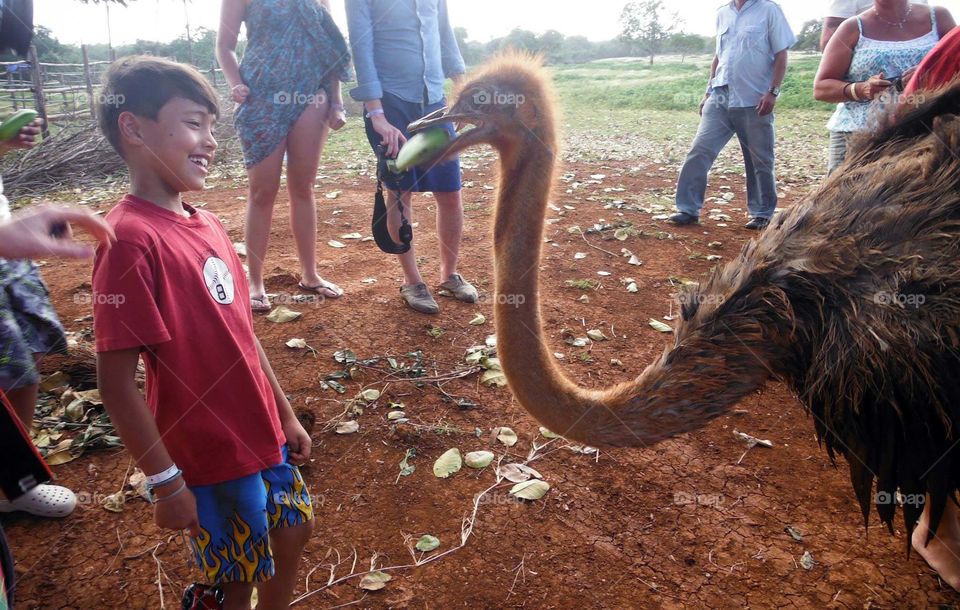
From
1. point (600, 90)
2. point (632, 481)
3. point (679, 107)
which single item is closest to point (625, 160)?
point (632, 481)

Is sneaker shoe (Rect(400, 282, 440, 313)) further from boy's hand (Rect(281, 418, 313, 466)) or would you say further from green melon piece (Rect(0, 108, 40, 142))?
green melon piece (Rect(0, 108, 40, 142))

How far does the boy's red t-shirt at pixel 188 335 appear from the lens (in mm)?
1556

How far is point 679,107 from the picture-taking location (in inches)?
947

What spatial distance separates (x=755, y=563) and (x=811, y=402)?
91cm

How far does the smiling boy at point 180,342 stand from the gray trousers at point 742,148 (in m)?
6.32

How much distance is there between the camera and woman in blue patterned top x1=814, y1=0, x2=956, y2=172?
429 centimetres

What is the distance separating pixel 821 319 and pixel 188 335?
2237mm

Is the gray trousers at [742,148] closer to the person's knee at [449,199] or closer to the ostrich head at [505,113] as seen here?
the person's knee at [449,199]

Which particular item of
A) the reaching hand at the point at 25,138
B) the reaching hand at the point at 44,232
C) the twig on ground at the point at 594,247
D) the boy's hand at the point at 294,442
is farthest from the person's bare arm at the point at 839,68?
the reaching hand at the point at 25,138

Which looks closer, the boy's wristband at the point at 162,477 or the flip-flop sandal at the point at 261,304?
the boy's wristband at the point at 162,477

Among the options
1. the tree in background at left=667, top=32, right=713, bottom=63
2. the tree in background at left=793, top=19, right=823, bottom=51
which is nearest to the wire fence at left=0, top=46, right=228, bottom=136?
the tree in background at left=793, top=19, right=823, bottom=51

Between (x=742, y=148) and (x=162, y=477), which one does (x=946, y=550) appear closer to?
(x=162, y=477)

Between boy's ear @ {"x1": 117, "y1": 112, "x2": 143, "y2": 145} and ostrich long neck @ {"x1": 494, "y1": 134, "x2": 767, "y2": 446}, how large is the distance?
135 centimetres

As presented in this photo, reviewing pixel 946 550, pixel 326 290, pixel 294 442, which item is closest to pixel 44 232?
pixel 294 442
